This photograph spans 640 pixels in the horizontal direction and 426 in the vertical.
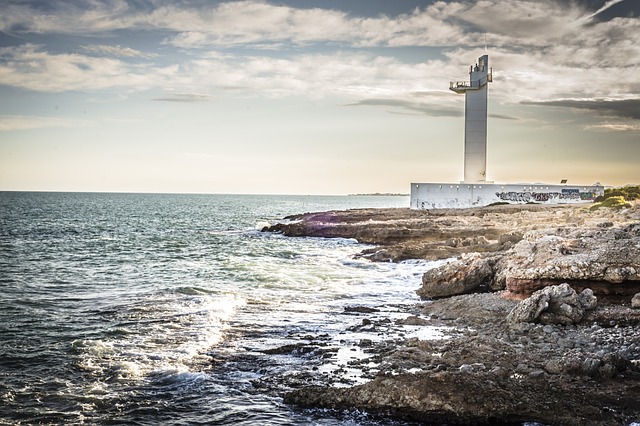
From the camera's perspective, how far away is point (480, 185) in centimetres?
5262

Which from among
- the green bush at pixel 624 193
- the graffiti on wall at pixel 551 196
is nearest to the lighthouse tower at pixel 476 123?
the graffiti on wall at pixel 551 196

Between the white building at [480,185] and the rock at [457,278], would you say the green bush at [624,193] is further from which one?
the rock at [457,278]

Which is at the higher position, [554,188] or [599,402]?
[554,188]

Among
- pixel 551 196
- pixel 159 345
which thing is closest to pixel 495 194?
pixel 551 196

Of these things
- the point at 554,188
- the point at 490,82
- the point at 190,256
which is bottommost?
the point at 190,256

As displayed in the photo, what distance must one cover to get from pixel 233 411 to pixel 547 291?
746 centimetres

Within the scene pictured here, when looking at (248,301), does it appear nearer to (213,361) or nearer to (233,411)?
(213,361)

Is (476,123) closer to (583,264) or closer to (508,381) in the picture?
(583,264)

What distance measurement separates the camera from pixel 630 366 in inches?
354

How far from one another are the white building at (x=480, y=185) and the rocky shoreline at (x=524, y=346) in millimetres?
35551

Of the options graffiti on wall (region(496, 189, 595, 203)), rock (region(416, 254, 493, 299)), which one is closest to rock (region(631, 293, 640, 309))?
rock (region(416, 254, 493, 299))

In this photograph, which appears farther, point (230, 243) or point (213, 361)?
point (230, 243)

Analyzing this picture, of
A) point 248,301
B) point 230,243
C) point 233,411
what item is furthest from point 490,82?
point 233,411

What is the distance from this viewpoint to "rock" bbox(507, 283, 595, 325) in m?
11.8
